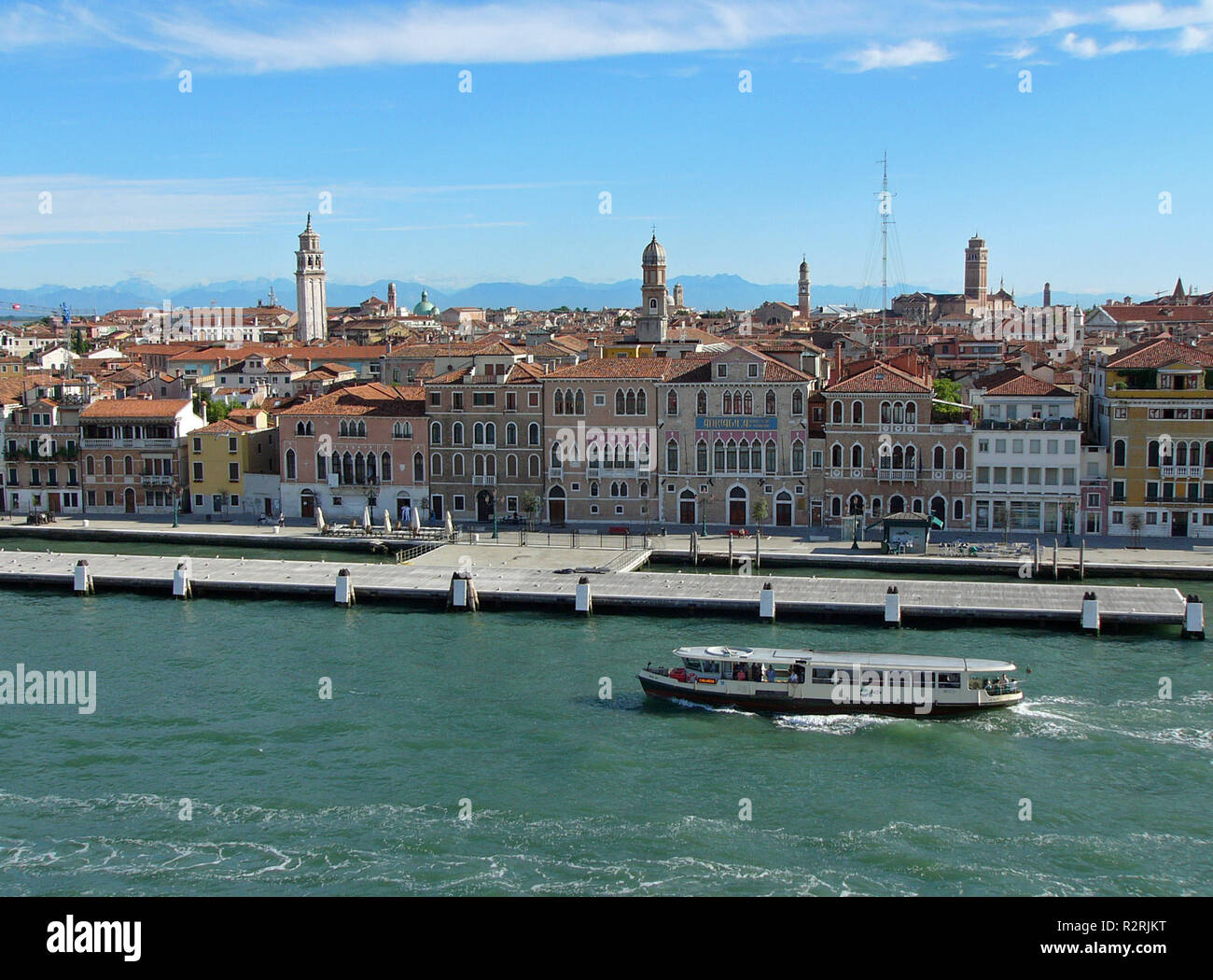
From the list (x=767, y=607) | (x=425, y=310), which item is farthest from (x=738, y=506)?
(x=425, y=310)

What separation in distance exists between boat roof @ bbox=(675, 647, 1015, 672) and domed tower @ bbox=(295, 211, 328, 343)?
79.4m

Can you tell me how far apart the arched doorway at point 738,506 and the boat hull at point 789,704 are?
63.5 ft

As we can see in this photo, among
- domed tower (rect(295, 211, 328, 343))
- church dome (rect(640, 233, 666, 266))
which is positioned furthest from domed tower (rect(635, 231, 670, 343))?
domed tower (rect(295, 211, 328, 343))

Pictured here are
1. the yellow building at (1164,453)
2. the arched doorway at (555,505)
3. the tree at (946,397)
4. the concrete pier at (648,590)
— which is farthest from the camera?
the arched doorway at (555,505)

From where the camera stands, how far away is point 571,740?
2359cm

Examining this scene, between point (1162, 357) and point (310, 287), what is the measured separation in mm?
73453

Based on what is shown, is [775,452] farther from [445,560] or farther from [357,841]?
[357,841]

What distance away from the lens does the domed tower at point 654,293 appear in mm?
57906

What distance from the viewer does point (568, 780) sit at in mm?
21578

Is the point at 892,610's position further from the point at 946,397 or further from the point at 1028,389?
the point at 946,397

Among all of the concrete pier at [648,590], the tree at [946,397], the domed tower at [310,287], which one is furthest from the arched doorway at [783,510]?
the domed tower at [310,287]

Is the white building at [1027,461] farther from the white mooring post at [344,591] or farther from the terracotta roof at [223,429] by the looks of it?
the terracotta roof at [223,429]

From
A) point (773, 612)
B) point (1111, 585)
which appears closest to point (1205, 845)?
point (773, 612)

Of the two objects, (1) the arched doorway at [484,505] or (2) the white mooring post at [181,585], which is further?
(1) the arched doorway at [484,505]
